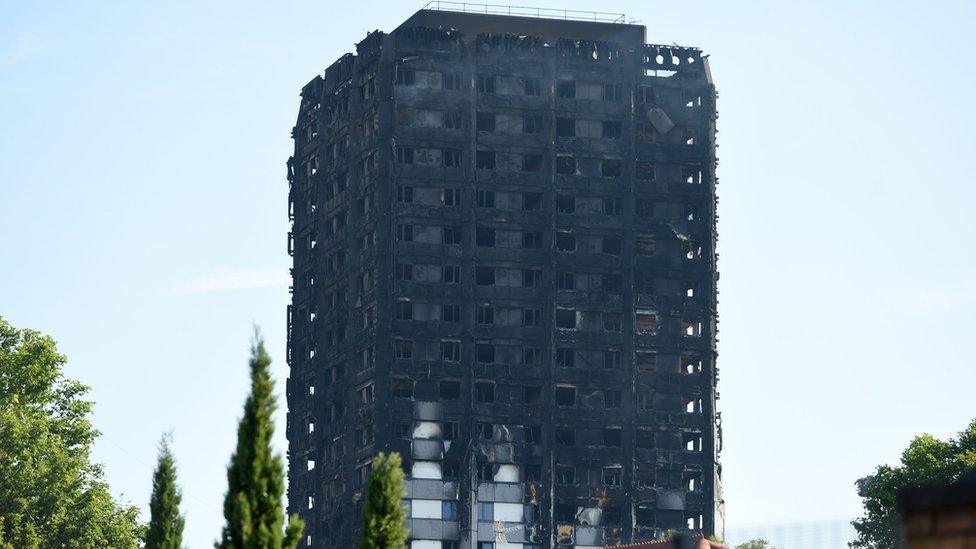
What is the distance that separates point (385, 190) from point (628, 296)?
2182 cm

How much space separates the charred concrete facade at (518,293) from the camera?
18475cm

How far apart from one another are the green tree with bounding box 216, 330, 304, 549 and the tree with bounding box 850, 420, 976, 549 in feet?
285

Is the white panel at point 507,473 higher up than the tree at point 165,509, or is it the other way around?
the white panel at point 507,473

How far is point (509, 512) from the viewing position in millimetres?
183250

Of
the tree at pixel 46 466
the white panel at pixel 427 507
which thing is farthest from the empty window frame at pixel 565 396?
the tree at pixel 46 466

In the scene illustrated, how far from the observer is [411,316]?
186 m

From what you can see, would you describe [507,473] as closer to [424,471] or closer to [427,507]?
[424,471]

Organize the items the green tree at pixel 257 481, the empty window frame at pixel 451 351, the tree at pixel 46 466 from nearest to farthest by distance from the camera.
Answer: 1. the green tree at pixel 257 481
2. the tree at pixel 46 466
3. the empty window frame at pixel 451 351

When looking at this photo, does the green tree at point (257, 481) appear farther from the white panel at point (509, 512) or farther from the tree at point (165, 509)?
the white panel at point (509, 512)

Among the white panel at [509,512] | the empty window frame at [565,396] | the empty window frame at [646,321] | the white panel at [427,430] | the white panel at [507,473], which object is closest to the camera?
the white panel at [509,512]

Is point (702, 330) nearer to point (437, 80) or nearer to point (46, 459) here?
point (437, 80)

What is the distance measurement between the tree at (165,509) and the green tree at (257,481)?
628cm

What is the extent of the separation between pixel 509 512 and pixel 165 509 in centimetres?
12964

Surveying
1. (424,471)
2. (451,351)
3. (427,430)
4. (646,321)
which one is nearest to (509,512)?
(424,471)
